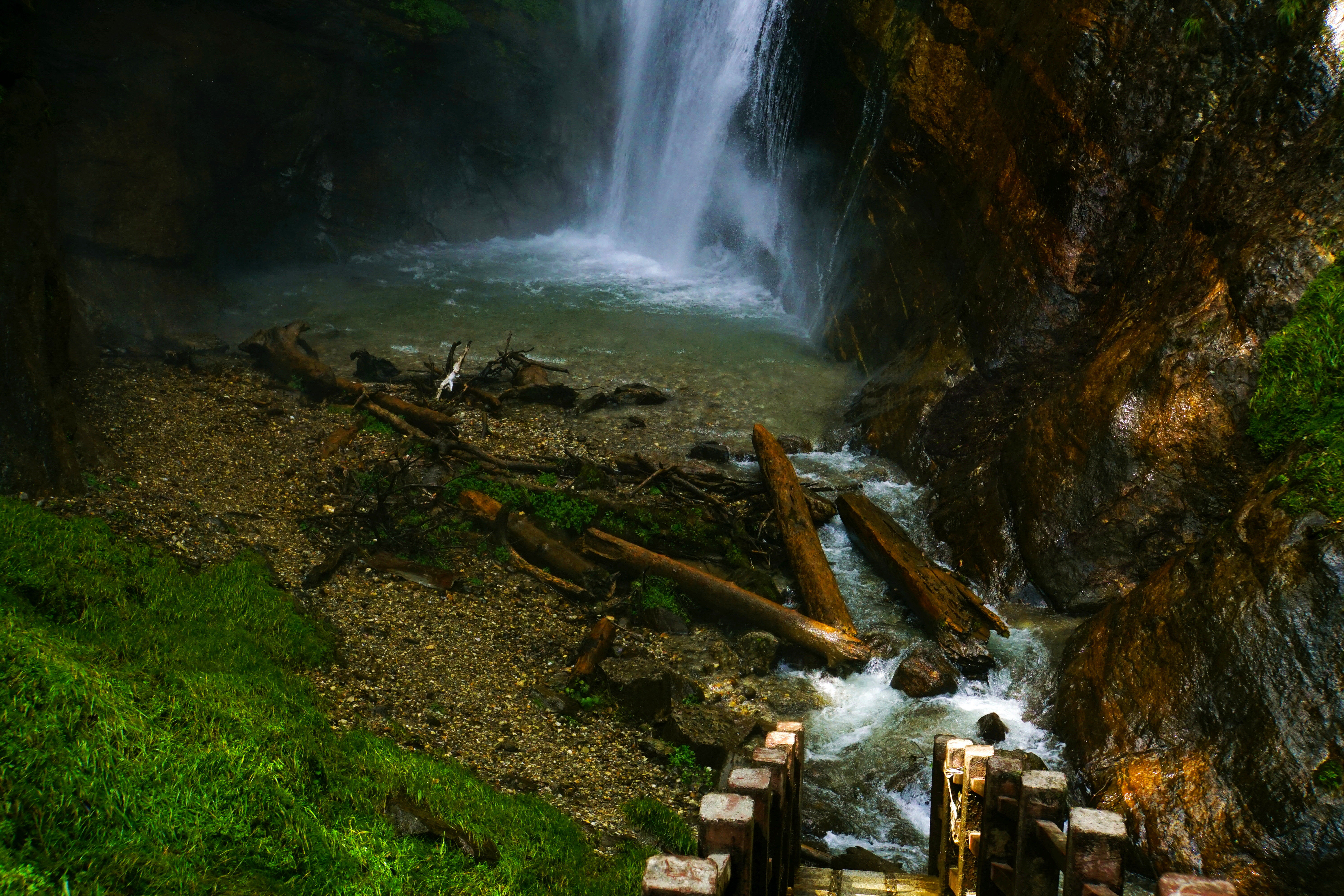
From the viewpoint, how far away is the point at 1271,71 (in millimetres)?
7973

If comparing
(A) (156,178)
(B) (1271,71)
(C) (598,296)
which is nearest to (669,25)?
(C) (598,296)

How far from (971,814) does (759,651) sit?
3635 millimetres

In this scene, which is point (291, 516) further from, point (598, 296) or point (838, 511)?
point (598, 296)

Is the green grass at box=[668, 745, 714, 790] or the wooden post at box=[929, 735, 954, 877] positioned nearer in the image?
the wooden post at box=[929, 735, 954, 877]

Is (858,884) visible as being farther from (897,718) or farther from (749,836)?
(897,718)

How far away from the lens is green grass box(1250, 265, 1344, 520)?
5.66 meters

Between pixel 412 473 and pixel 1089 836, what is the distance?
26.1 feet

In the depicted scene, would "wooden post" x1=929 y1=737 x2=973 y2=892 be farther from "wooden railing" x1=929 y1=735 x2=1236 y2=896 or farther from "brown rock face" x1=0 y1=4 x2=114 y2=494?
"brown rock face" x1=0 y1=4 x2=114 y2=494

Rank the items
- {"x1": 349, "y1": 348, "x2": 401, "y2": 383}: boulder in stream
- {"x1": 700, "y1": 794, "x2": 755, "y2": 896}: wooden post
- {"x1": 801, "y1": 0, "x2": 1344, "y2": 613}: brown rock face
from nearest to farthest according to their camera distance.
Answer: {"x1": 700, "y1": 794, "x2": 755, "y2": 896}: wooden post → {"x1": 801, "y1": 0, "x2": 1344, "y2": 613}: brown rock face → {"x1": 349, "y1": 348, "x2": 401, "y2": 383}: boulder in stream

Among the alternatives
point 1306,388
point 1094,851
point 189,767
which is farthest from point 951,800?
point 1306,388

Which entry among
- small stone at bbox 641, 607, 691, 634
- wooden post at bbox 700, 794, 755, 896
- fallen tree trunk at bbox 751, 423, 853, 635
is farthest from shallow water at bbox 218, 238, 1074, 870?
wooden post at bbox 700, 794, 755, 896

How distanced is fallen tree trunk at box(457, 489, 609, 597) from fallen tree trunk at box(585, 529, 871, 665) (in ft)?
0.87

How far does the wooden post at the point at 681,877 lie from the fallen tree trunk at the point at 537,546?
5.46 m

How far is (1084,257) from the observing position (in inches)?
380
